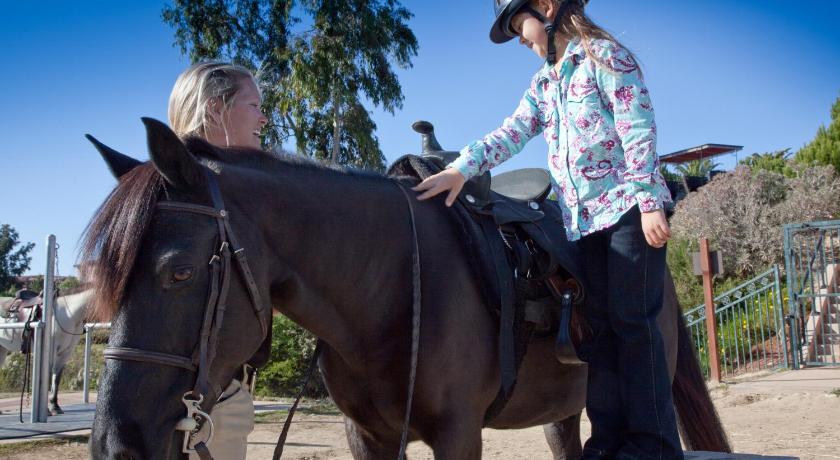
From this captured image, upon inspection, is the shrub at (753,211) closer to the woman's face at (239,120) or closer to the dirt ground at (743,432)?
the dirt ground at (743,432)

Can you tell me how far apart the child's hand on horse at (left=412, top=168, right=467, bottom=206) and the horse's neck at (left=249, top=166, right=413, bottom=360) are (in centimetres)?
13

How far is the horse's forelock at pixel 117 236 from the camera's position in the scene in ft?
5.11

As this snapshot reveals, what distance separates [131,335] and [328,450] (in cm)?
489

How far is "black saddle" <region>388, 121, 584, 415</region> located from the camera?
2.18m

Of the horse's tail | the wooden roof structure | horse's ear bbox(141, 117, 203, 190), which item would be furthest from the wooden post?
the wooden roof structure

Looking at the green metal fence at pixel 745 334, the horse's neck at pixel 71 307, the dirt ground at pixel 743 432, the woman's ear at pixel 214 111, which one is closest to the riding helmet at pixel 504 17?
the woman's ear at pixel 214 111

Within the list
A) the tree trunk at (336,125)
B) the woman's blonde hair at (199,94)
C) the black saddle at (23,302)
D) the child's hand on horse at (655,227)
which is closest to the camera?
the child's hand on horse at (655,227)

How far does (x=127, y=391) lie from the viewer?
59.8 inches

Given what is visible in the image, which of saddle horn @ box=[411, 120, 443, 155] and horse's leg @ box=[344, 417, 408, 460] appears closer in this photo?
horse's leg @ box=[344, 417, 408, 460]

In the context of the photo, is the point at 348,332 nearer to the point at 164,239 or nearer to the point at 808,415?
the point at 164,239

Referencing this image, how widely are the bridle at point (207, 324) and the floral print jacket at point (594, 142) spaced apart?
2.87 ft

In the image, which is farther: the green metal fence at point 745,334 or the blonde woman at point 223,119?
the green metal fence at point 745,334

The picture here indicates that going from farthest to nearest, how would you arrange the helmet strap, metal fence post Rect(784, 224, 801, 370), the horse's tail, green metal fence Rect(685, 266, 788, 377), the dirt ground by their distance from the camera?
green metal fence Rect(685, 266, 788, 377), metal fence post Rect(784, 224, 801, 370), the dirt ground, the horse's tail, the helmet strap

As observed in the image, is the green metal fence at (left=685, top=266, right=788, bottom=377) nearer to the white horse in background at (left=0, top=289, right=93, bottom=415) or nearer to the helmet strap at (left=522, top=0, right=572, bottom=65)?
the white horse in background at (left=0, top=289, right=93, bottom=415)
